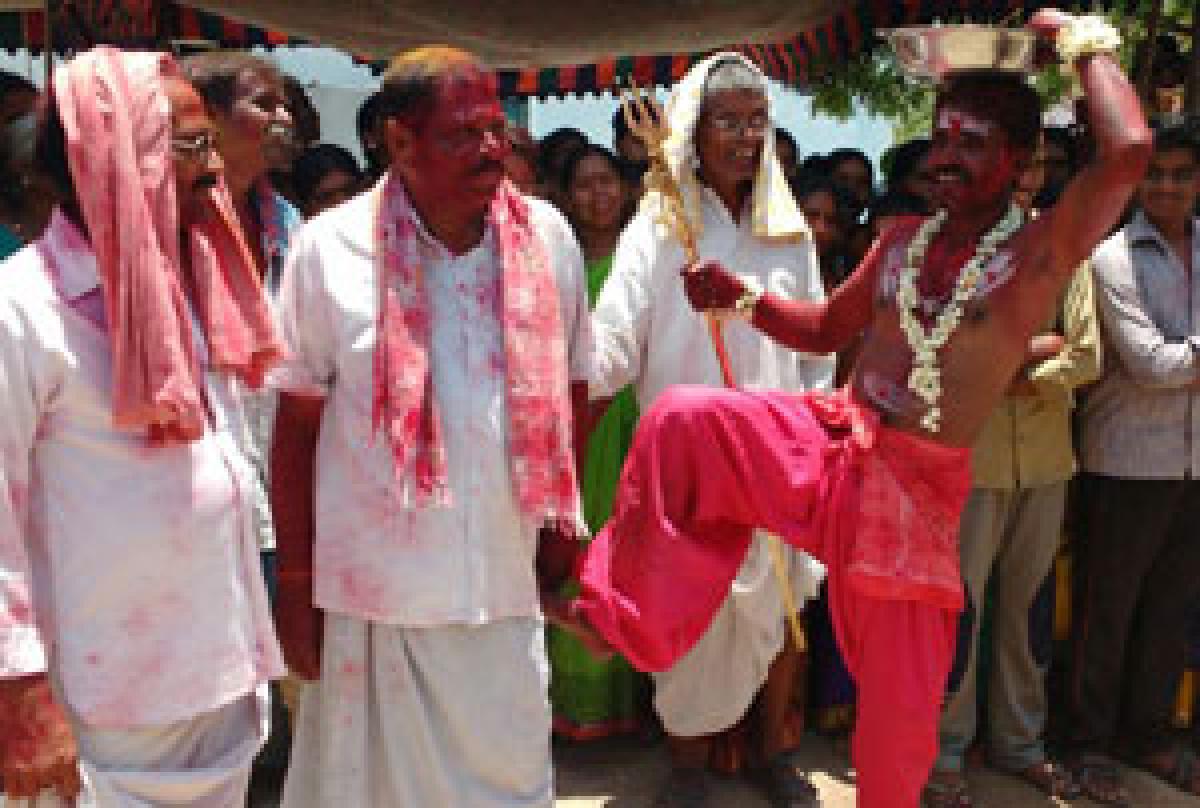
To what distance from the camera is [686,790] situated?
4.14 metres

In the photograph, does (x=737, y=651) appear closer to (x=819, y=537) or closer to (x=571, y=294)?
(x=819, y=537)

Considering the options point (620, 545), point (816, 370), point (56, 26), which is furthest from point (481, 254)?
point (56, 26)

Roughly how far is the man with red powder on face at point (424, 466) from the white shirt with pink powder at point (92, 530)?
1.31 feet

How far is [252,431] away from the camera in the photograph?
3.27 metres

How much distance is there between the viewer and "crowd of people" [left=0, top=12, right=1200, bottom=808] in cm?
202

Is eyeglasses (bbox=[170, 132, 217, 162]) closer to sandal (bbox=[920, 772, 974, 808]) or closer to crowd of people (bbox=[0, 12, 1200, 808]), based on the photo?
crowd of people (bbox=[0, 12, 1200, 808])

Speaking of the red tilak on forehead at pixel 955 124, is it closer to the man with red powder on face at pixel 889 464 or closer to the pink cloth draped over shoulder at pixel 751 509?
the man with red powder on face at pixel 889 464

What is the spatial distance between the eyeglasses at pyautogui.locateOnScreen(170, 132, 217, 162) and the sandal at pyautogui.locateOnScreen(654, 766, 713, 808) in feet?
9.33

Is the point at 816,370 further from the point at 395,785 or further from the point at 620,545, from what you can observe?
the point at 395,785

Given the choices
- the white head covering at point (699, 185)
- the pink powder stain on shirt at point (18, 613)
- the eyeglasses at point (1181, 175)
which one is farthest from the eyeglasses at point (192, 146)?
the eyeglasses at point (1181, 175)

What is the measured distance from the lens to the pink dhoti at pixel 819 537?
2.86 metres

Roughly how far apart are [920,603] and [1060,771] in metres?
1.86

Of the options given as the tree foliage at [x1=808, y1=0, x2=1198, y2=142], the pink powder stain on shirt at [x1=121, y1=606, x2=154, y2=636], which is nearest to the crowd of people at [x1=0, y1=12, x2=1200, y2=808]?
the pink powder stain on shirt at [x1=121, y1=606, x2=154, y2=636]

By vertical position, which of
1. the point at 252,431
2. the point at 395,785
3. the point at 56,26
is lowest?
the point at 395,785
